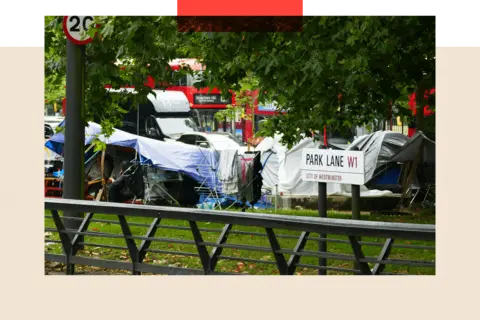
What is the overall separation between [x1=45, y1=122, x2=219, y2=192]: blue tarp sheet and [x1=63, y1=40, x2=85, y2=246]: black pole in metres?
11.7

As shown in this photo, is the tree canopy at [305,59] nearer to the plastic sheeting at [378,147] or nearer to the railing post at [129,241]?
the railing post at [129,241]

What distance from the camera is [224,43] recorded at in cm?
1168

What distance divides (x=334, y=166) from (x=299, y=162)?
14.9 m

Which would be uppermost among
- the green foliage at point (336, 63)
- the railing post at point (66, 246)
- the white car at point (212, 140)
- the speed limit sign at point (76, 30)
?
the speed limit sign at point (76, 30)

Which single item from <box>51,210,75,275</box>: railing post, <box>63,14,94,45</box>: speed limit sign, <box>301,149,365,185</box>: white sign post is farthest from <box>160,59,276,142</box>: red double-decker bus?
<box>301,149,365,185</box>: white sign post

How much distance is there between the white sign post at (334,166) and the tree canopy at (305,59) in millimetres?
1580

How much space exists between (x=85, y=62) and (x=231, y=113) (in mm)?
26398

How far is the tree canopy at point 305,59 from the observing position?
12.4 meters

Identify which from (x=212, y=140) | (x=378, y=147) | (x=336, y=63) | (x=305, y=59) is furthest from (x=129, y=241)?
(x=212, y=140)

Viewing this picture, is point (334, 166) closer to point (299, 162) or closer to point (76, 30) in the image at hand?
point (76, 30)

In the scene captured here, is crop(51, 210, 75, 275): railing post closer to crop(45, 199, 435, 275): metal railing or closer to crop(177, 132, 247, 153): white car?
crop(45, 199, 435, 275): metal railing

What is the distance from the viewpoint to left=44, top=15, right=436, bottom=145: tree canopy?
12.4 meters

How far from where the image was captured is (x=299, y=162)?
25891mm

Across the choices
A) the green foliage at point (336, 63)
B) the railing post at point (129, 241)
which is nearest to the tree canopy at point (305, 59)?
the green foliage at point (336, 63)
